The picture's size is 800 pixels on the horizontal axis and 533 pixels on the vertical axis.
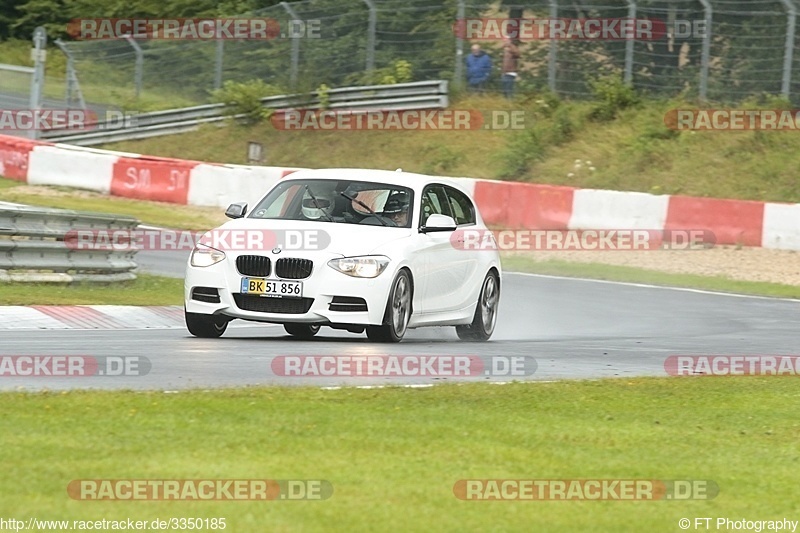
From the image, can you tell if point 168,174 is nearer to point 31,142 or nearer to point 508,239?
point 31,142

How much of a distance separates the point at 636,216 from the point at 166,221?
27.1 ft

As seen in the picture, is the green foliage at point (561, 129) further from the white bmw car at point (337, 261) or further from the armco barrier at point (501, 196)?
the white bmw car at point (337, 261)

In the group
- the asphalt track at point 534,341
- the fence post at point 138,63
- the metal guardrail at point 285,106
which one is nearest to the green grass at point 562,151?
the metal guardrail at point 285,106

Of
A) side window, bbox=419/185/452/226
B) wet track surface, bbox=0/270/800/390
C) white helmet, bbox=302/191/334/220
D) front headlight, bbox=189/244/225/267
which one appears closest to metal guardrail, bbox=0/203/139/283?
wet track surface, bbox=0/270/800/390

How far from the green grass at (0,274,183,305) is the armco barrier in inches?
311

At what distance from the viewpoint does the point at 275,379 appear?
977cm

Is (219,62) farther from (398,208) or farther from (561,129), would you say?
(398,208)

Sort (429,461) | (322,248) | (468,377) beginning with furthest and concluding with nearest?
(322,248), (468,377), (429,461)

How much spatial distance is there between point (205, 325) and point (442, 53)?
2122cm

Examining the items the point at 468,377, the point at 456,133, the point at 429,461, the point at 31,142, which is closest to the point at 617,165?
the point at 456,133

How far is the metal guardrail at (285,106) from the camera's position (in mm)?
33156

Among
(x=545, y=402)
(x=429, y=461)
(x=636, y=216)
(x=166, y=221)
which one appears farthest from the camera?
(x=166, y=221)

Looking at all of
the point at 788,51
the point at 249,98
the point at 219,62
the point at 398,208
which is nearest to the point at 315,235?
the point at 398,208

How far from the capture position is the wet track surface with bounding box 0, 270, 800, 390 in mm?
10026
